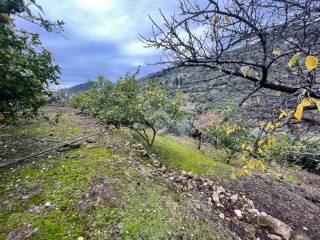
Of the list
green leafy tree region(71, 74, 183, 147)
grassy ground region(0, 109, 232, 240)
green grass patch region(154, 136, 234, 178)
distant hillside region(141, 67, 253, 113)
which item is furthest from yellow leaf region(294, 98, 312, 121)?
green leafy tree region(71, 74, 183, 147)

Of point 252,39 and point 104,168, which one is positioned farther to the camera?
point 104,168

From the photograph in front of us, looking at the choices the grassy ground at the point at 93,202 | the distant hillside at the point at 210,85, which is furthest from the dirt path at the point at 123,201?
the distant hillside at the point at 210,85

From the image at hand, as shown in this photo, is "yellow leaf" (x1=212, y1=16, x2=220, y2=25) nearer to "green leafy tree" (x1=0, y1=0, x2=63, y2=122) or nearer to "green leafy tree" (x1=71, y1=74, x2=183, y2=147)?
"green leafy tree" (x1=0, y1=0, x2=63, y2=122)

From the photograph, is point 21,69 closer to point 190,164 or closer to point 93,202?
point 93,202

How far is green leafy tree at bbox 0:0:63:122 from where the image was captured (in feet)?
12.1

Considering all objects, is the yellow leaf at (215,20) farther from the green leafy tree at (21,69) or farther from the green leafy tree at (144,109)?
the green leafy tree at (144,109)

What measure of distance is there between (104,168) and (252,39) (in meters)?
3.31

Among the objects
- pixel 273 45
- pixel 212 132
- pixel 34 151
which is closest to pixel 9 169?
pixel 34 151

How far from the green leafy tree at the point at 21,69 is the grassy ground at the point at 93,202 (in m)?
1.14

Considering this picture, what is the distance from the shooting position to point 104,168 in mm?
5203

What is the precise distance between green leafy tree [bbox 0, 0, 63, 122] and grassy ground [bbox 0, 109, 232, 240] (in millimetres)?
1139

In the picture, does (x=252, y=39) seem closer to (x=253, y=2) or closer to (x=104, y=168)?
(x=253, y=2)

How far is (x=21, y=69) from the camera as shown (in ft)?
12.3

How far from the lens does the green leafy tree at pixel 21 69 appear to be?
3695mm
